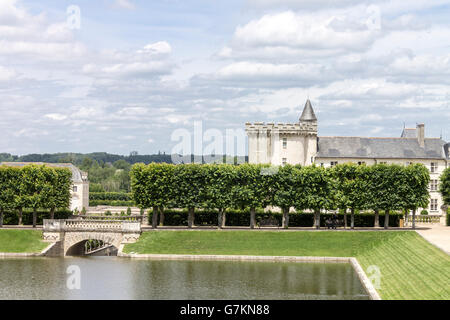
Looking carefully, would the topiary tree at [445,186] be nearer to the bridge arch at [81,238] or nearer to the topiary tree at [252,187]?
the topiary tree at [252,187]

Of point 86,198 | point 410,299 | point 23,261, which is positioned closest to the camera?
point 410,299

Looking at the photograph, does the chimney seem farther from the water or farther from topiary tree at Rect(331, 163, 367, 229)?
the water

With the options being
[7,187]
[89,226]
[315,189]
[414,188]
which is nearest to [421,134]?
[414,188]

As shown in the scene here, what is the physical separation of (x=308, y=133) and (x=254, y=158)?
26.5ft

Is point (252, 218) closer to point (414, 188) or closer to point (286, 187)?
point (286, 187)

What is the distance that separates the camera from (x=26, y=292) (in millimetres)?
49906

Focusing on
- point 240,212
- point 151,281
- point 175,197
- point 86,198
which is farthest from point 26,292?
point 86,198

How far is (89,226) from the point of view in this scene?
236ft

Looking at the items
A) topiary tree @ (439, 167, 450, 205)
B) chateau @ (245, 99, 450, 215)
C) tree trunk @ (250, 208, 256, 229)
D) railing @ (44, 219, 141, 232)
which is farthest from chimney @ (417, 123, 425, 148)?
railing @ (44, 219, 141, 232)

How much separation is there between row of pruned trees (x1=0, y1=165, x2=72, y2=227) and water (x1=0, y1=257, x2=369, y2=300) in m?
11.9

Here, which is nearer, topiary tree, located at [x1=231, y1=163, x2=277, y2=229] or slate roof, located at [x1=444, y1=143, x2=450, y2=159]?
topiary tree, located at [x1=231, y1=163, x2=277, y2=229]

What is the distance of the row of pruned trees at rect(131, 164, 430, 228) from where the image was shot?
76.8m

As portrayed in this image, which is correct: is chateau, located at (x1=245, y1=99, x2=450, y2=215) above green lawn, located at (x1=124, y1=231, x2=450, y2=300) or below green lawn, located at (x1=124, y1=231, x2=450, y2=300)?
above

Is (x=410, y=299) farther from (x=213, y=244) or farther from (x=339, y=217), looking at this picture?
(x=339, y=217)
